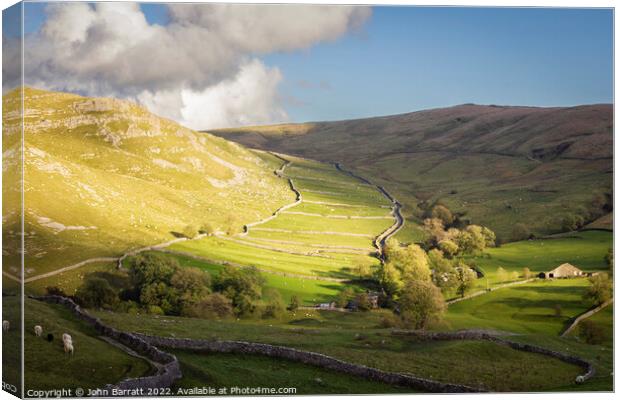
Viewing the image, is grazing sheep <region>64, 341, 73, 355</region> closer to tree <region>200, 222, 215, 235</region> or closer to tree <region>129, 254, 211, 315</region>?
tree <region>129, 254, 211, 315</region>

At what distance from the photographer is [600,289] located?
30.0 m

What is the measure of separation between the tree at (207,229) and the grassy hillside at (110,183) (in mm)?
212

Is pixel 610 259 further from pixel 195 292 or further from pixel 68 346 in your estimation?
pixel 68 346

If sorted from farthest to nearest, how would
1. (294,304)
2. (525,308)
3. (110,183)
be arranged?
(525,308), (294,304), (110,183)

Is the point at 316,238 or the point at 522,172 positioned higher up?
the point at 522,172

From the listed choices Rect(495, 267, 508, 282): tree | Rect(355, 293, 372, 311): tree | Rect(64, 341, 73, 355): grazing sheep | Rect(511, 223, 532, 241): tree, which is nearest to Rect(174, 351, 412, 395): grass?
Rect(64, 341, 73, 355): grazing sheep

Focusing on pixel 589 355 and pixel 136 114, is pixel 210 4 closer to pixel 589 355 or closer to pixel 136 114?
pixel 136 114

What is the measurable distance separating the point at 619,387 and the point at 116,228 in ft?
78.7

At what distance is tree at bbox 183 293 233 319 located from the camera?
3406 cm

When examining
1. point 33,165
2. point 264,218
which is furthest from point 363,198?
point 33,165

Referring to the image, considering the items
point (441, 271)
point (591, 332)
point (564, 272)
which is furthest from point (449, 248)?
point (591, 332)

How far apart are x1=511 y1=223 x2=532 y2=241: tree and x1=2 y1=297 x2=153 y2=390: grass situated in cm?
2707

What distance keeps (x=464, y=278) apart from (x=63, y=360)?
23.3 meters

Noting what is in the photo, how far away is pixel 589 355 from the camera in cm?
2788
